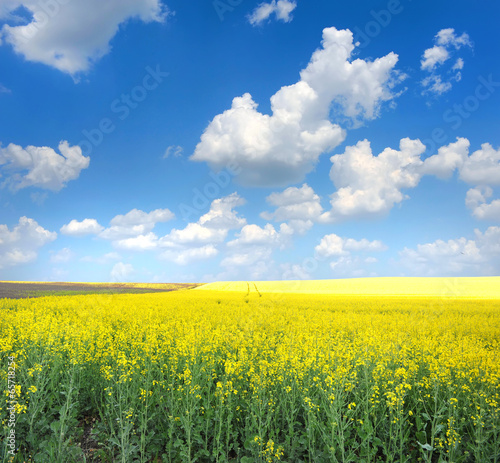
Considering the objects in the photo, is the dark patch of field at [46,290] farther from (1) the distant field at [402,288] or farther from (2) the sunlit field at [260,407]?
(2) the sunlit field at [260,407]

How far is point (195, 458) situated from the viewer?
4719 mm

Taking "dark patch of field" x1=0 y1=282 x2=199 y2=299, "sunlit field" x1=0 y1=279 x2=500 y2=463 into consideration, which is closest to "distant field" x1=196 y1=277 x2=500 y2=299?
"dark patch of field" x1=0 y1=282 x2=199 y2=299

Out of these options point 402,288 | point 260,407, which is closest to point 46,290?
point 260,407

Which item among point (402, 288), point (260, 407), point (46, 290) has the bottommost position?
point (402, 288)

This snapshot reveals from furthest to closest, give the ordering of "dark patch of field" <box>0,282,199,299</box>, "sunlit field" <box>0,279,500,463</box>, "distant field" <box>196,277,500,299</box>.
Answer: "distant field" <box>196,277,500,299</box> → "dark patch of field" <box>0,282,199,299</box> → "sunlit field" <box>0,279,500,463</box>

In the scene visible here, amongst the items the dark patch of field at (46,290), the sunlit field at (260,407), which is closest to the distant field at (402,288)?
the dark patch of field at (46,290)

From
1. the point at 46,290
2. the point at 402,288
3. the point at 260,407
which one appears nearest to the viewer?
the point at 260,407

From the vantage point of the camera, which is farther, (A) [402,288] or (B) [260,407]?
(A) [402,288]

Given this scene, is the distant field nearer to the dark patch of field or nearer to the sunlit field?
the dark patch of field

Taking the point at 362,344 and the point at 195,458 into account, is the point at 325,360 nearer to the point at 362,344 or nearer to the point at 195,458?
the point at 362,344

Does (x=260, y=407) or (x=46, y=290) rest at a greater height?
(x=260, y=407)

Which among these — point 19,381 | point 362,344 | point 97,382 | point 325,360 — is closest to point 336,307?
point 362,344

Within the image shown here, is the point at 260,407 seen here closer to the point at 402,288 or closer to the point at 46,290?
the point at 402,288

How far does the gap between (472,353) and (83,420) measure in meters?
8.94
